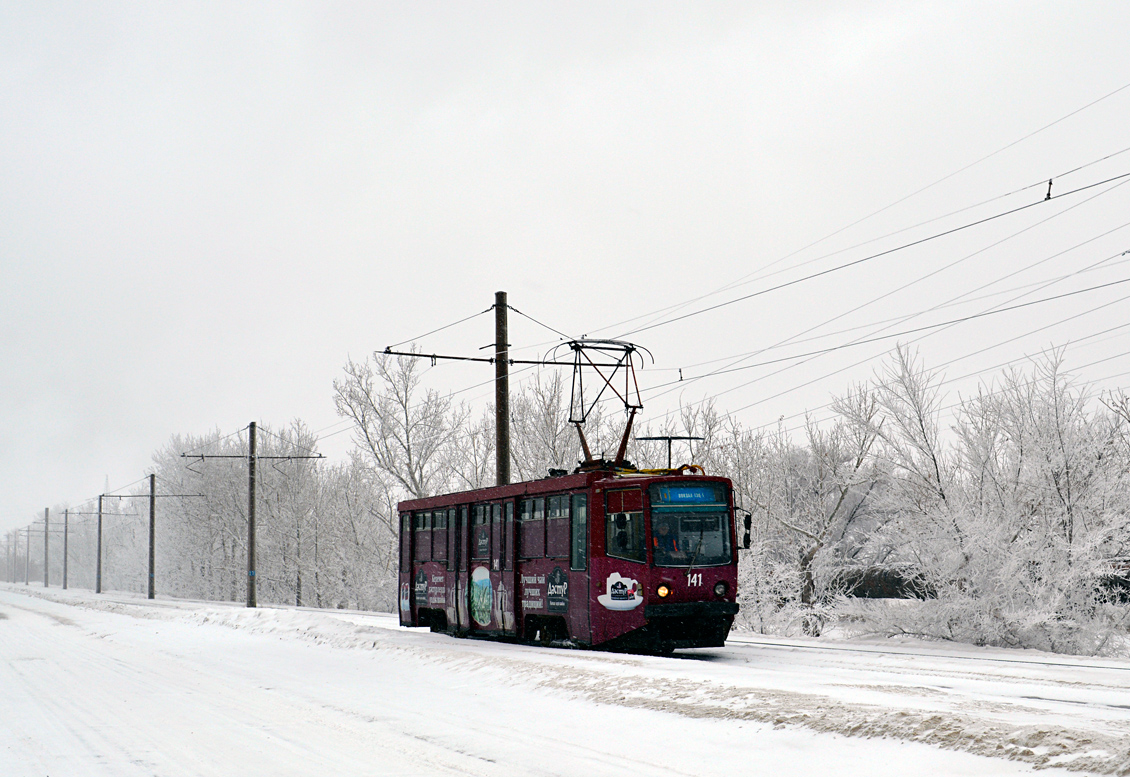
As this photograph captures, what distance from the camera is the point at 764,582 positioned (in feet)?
97.5

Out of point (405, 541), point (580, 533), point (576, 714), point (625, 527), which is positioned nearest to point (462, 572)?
point (405, 541)

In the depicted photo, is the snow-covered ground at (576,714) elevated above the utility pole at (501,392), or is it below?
below

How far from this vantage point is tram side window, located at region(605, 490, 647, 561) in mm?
18516

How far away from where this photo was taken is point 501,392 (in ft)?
97.3

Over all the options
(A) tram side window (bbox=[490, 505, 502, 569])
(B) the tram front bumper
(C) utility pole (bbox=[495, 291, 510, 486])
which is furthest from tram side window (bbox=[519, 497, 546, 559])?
(C) utility pole (bbox=[495, 291, 510, 486])

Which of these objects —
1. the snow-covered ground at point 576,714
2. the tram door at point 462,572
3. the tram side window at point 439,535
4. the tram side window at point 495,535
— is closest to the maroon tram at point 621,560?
the tram side window at point 495,535

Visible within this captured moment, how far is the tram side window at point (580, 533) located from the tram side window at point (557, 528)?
281mm

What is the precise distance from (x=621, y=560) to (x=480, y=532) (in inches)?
231

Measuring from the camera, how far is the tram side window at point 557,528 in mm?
19969

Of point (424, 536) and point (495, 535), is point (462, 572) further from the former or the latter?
point (424, 536)

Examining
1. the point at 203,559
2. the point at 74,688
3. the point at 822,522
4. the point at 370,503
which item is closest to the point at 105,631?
the point at 74,688

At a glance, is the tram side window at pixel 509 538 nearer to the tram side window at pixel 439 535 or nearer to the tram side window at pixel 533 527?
the tram side window at pixel 533 527

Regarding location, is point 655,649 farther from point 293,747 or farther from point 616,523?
point 293,747

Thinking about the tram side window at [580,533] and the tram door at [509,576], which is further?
the tram door at [509,576]
